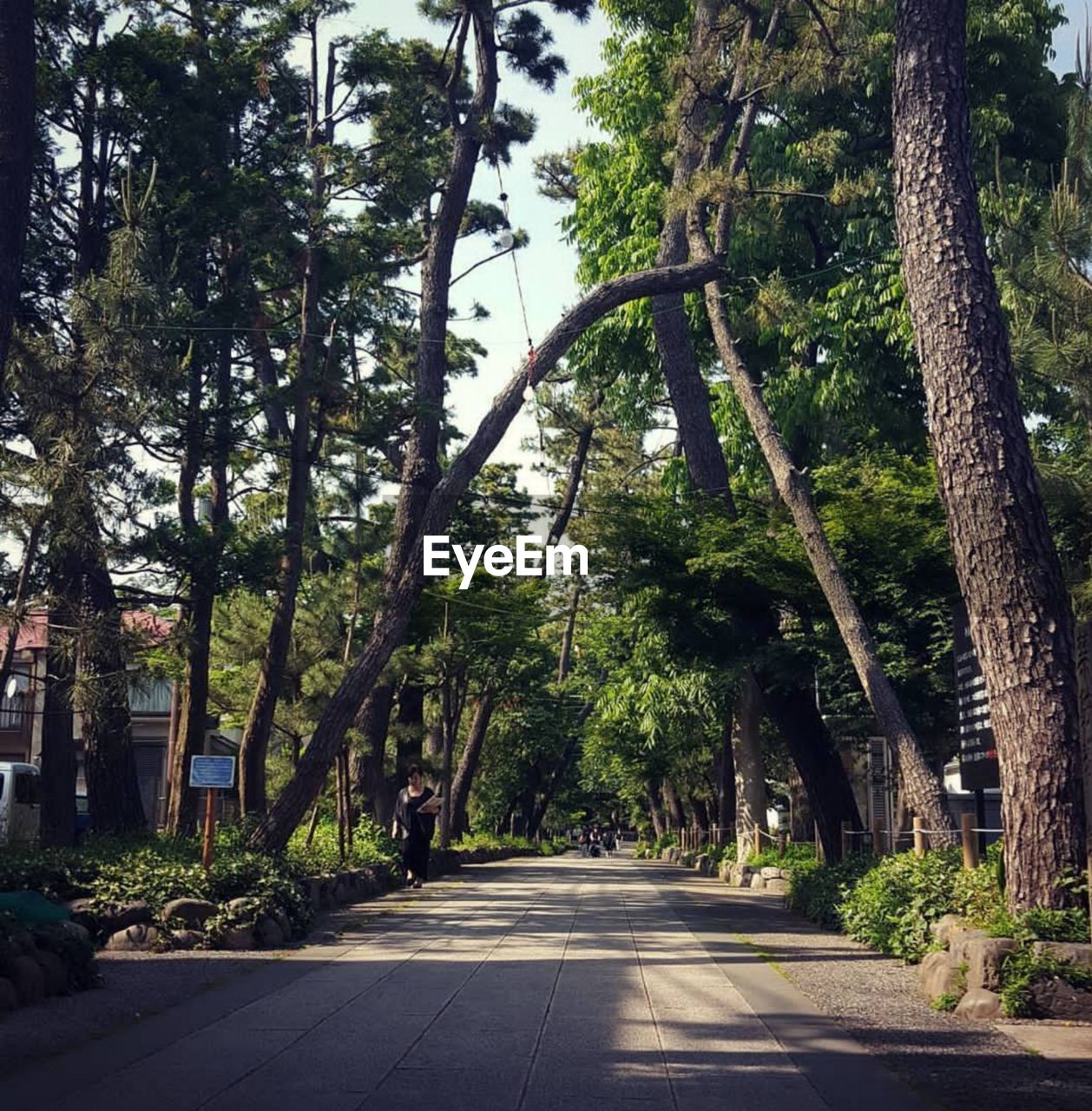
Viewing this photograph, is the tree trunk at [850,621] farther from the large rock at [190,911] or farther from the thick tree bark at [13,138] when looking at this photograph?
the thick tree bark at [13,138]

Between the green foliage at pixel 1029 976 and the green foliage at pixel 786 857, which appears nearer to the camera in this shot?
the green foliage at pixel 1029 976

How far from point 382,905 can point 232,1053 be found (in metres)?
12.4

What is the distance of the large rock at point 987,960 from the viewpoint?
9.51 meters

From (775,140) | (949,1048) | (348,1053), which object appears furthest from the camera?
(775,140)

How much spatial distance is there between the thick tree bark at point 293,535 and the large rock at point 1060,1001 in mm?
12637

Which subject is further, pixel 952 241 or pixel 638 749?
pixel 638 749

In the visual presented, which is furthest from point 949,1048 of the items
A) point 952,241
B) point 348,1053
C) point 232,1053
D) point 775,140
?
point 775,140

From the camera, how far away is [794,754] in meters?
22.2

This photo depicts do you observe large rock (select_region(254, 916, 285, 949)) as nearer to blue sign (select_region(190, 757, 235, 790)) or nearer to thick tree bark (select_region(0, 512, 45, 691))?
blue sign (select_region(190, 757, 235, 790))

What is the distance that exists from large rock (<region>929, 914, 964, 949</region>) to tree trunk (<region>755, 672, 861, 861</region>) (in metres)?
8.81

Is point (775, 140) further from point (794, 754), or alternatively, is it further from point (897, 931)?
point (897, 931)

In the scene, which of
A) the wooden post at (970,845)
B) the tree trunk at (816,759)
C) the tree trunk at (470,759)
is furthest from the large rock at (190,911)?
the tree trunk at (470,759)

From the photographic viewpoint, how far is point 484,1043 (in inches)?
319

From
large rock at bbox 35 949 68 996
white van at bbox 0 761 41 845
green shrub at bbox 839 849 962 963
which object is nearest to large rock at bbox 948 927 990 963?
green shrub at bbox 839 849 962 963
